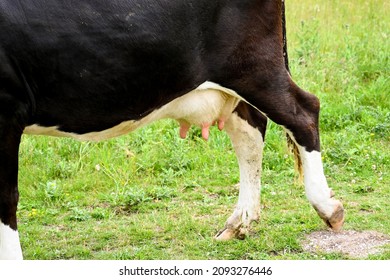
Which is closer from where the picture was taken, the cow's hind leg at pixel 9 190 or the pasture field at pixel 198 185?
the cow's hind leg at pixel 9 190

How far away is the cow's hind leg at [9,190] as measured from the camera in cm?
546

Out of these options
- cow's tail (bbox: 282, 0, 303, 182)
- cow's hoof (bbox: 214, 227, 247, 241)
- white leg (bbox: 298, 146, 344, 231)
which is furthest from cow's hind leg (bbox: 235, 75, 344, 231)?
cow's hoof (bbox: 214, 227, 247, 241)

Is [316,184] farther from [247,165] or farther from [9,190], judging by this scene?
[9,190]

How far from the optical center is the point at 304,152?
6125 mm

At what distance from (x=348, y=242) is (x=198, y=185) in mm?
1657

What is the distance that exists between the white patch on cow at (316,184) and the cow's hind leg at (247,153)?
1.61 feet

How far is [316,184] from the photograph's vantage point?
6090 mm

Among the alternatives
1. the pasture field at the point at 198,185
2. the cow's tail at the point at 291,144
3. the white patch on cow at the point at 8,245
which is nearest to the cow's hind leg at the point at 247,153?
the pasture field at the point at 198,185

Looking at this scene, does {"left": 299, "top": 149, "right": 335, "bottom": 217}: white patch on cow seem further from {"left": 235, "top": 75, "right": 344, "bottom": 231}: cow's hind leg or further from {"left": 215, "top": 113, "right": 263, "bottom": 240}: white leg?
{"left": 215, "top": 113, "right": 263, "bottom": 240}: white leg

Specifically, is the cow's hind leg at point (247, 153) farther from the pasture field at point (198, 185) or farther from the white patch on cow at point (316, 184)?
the white patch on cow at point (316, 184)

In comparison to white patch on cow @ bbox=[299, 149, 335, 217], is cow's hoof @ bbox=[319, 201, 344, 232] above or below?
below

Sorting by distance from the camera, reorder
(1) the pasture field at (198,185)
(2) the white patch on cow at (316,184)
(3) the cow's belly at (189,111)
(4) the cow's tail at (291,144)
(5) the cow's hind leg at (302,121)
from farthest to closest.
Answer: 1. (1) the pasture field at (198,185)
2. (4) the cow's tail at (291,144)
3. (2) the white patch on cow at (316,184)
4. (5) the cow's hind leg at (302,121)
5. (3) the cow's belly at (189,111)

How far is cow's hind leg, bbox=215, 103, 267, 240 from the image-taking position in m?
6.49
